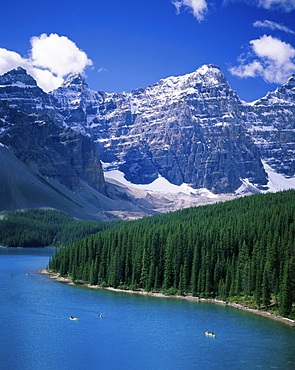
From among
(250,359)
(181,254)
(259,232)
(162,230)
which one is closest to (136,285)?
(181,254)

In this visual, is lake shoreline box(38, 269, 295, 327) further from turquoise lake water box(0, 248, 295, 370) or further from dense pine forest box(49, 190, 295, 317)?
turquoise lake water box(0, 248, 295, 370)

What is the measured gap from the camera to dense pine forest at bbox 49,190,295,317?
68562 mm

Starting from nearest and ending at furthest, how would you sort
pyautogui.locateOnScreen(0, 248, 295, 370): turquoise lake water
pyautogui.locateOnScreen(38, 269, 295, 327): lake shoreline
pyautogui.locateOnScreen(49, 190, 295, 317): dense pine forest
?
pyautogui.locateOnScreen(0, 248, 295, 370): turquoise lake water < pyautogui.locateOnScreen(38, 269, 295, 327): lake shoreline < pyautogui.locateOnScreen(49, 190, 295, 317): dense pine forest

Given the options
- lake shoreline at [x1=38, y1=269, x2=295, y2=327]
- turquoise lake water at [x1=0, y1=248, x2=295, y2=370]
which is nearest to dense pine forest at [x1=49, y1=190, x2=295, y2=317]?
lake shoreline at [x1=38, y1=269, x2=295, y2=327]

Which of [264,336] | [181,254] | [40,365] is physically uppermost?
[181,254]

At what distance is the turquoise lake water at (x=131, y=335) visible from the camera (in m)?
46.3

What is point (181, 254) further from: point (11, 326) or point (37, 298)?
point (11, 326)

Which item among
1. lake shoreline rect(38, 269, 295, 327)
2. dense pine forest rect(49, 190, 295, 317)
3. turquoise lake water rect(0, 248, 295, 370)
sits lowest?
turquoise lake water rect(0, 248, 295, 370)

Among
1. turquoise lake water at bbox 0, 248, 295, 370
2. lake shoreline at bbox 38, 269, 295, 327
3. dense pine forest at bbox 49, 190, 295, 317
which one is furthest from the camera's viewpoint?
dense pine forest at bbox 49, 190, 295, 317

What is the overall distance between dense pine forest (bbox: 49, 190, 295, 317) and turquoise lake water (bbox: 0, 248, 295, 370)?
509 centimetres

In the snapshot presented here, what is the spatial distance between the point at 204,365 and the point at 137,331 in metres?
12.7

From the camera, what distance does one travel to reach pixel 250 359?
156 ft

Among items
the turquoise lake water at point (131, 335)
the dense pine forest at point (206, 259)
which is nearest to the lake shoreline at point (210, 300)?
the dense pine forest at point (206, 259)

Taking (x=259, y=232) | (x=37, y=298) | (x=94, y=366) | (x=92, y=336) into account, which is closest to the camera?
(x=94, y=366)
